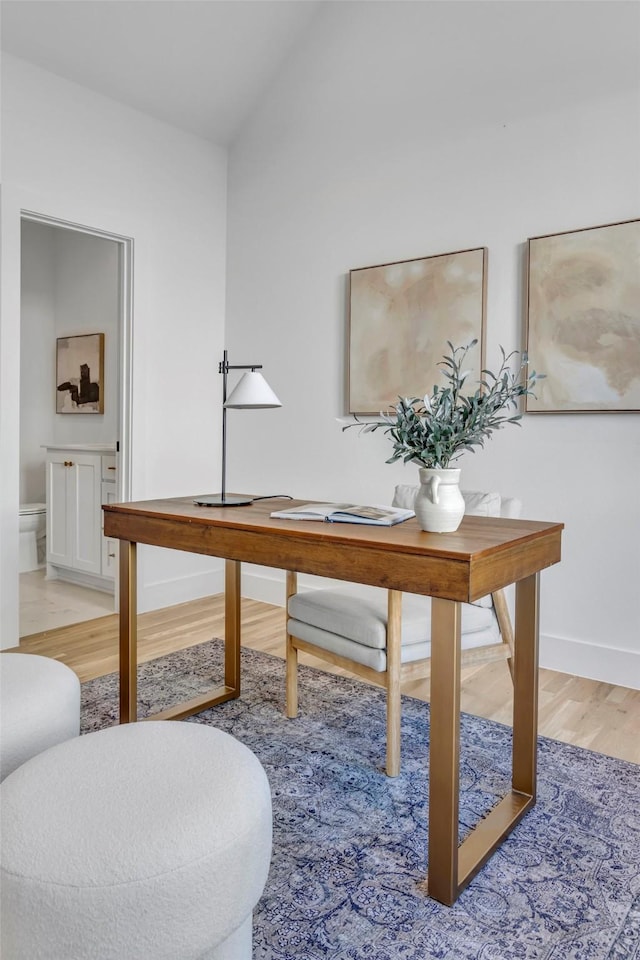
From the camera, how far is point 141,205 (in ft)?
12.1

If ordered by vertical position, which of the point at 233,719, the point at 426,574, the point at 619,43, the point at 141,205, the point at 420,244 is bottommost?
the point at 233,719

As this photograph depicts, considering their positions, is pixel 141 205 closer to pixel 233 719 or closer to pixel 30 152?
pixel 30 152

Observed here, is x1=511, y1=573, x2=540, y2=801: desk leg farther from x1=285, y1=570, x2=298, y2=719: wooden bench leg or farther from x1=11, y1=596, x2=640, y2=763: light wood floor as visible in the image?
x1=285, y1=570, x2=298, y2=719: wooden bench leg

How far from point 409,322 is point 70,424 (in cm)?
310

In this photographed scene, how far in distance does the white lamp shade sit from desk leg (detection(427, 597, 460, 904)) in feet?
2.89

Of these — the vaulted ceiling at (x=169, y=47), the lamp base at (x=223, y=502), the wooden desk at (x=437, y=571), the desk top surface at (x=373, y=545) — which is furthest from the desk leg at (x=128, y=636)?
the vaulted ceiling at (x=169, y=47)

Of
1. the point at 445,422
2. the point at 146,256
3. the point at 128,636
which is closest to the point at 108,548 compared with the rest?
the point at 146,256

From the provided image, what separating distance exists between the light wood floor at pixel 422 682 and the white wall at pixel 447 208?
0.22m

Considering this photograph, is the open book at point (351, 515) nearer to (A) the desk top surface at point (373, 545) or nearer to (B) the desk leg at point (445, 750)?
(A) the desk top surface at point (373, 545)

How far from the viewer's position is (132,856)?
3.18ft

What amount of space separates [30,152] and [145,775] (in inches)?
122

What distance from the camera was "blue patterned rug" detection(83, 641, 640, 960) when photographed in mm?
1342

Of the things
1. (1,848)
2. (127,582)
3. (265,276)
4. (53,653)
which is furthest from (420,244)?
(1,848)

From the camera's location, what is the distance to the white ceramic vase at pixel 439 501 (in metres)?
1.59
